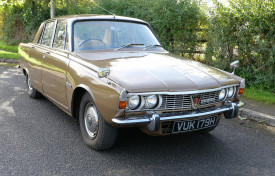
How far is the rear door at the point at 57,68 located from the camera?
4.10 metres

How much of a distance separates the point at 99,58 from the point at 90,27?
2.57 ft

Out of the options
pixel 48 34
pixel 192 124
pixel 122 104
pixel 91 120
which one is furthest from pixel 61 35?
pixel 192 124

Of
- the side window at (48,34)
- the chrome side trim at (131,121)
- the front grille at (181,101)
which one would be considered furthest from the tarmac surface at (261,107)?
the side window at (48,34)

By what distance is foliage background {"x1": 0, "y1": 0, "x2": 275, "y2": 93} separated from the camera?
675cm

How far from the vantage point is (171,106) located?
3.17 meters

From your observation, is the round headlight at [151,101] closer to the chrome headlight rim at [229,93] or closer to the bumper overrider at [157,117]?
the bumper overrider at [157,117]

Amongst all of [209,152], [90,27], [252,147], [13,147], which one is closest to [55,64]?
[90,27]

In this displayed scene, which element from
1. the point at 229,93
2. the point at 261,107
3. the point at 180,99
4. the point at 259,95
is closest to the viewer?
the point at 180,99

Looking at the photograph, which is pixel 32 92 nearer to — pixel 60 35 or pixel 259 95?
pixel 60 35

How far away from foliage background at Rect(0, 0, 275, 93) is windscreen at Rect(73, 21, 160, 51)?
345cm

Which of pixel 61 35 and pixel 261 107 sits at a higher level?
pixel 61 35

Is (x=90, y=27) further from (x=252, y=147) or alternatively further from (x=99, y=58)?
(x=252, y=147)

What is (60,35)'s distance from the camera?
178 inches

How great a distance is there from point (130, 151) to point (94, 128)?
547mm
